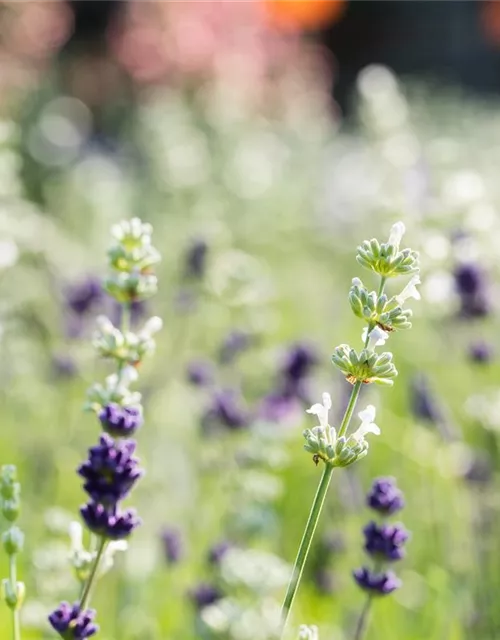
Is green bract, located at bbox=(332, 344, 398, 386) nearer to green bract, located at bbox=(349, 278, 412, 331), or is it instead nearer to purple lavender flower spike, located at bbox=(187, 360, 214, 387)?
green bract, located at bbox=(349, 278, 412, 331)

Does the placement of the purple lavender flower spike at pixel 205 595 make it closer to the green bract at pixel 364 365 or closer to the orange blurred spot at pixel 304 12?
the green bract at pixel 364 365

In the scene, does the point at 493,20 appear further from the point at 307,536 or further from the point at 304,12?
the point at 307,536

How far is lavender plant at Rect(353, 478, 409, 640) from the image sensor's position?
5.74 ft

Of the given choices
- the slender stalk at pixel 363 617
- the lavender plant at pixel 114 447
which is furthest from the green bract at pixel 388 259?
the slender stalk at pixel 363 617

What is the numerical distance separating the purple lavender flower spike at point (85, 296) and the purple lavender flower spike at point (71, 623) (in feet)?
7.27

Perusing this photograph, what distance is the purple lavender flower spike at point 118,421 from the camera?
5.03ft

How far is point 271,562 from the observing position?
2062 millimetres

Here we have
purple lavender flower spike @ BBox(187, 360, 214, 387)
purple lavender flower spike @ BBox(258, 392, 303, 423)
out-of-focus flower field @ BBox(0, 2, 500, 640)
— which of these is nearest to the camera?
out-of-focus flower field @ BBox(0, 2, 500, 640)

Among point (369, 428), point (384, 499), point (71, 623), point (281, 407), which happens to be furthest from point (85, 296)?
point (369, 428)

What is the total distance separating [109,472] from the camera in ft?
4.86

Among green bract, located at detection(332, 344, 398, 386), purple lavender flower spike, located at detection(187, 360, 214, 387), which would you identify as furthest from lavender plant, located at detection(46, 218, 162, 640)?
purple lavender flower spike, located at detection(187, 360, 214, 387)

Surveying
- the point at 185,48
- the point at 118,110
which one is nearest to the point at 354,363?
the point at 185,48

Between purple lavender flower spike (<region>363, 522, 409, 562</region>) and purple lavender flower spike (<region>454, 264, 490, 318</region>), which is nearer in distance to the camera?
purple lavender flower spike (<region>363, 522, 409, 562</region>)

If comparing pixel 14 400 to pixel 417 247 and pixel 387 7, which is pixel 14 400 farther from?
pixel 387 7
